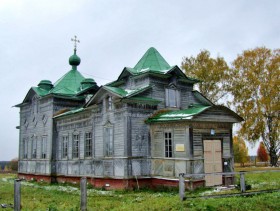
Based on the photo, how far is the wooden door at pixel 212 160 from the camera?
1580 centimetres

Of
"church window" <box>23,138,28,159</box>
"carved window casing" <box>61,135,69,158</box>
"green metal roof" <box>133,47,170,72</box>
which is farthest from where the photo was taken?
"church window" <box>23,138,28,159</box>

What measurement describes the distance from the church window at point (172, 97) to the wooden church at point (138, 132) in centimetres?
6

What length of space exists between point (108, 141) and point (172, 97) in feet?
14.8

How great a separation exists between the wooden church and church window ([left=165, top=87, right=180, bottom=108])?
0.20 ft

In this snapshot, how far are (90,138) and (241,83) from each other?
19.2 m

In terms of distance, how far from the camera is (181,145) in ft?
50.7

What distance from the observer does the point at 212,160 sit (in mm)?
16000

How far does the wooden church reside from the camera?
15.6 meters

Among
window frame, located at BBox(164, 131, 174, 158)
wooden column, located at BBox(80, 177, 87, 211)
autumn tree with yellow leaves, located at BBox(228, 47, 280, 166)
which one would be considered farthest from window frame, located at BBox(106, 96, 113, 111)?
autumn tree with yellow leaves, located at BBox(228, 47, 280, 166)

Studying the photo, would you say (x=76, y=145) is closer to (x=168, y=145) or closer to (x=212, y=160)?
(x=168, y=145)

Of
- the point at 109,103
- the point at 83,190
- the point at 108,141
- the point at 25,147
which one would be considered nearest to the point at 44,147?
the point at 25,147

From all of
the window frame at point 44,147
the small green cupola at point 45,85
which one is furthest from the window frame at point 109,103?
the small green cupola at point 45,85

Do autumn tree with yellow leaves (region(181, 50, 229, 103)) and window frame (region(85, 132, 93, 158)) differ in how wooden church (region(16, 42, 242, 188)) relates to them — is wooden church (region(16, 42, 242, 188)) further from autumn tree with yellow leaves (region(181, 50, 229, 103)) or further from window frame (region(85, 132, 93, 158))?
autumn tree with yellow leaves (region(181, 50, 229, 103))

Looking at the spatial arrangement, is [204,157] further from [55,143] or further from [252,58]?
[252,58]
